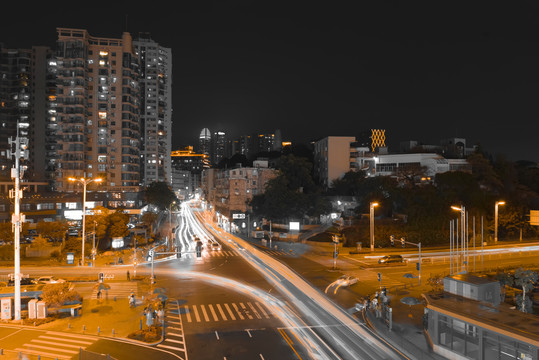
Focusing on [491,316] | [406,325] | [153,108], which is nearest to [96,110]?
[153,108]

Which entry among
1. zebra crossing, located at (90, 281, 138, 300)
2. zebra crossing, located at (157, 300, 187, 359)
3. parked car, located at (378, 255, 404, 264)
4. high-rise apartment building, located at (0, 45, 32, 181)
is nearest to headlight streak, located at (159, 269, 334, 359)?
zebra crossing, located at (90, 281, 138, 300)

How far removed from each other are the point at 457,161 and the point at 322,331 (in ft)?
237

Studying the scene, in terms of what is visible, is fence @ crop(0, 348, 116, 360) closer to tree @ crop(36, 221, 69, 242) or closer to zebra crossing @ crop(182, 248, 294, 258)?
zebra crossing @ crop(182, 248, 294, 258)

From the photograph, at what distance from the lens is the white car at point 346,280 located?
37281 mm

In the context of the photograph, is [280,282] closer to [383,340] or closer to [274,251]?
[383,340]

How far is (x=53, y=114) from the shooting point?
121000 mm

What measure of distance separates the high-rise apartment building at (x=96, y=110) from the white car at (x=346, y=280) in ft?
239

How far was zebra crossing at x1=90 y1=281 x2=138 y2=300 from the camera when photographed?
32.1 m

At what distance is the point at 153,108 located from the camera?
487 feet

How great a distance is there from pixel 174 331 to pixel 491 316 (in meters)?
17.8

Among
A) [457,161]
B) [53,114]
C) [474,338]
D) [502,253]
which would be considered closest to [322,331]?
[474,338]

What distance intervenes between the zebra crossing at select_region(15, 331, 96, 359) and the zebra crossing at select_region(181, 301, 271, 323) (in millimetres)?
6690

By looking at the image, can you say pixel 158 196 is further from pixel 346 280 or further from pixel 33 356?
pixel 33 356

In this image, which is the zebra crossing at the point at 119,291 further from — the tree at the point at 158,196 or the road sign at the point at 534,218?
the tree at the point at 158,196
